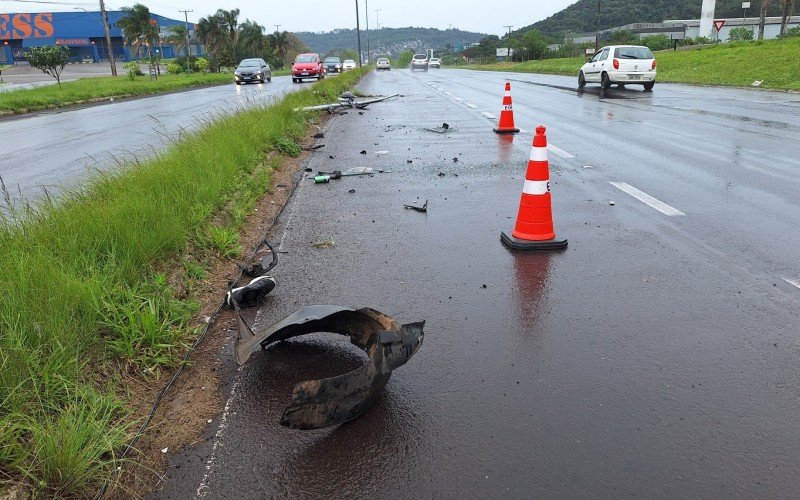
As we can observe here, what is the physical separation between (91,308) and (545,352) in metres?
2.67

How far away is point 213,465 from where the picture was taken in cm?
266

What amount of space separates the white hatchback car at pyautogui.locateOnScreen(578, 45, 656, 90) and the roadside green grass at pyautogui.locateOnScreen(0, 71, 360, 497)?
2027cm

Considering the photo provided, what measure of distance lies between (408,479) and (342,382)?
1.88 ft

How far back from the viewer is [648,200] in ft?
22.1

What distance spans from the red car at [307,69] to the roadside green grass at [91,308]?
1445 inches

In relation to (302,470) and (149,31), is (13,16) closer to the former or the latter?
(149,31)

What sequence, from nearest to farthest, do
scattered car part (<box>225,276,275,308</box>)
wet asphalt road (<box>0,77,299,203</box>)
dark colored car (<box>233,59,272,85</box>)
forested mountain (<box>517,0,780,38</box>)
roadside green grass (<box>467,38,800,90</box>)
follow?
1. scattered car part (<box>225,276,275,308</box>)
2. wet asphalt road (<box>0,77,299,203</box>)
3. roadside green grass (<box>467,38,800,90</box>)
4. dark colored car (<box>233,59,272,85</box>)
5. forested mountain (<box>517,0,780,38</box>)

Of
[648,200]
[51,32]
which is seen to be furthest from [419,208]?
[51,32]

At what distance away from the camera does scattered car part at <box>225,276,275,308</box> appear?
430 cm

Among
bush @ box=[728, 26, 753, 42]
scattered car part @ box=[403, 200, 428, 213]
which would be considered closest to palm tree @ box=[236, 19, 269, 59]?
bush @ box=[728, 26, 753, 42]

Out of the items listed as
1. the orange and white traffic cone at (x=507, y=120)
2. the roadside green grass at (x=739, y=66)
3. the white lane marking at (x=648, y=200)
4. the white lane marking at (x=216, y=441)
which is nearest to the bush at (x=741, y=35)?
the roadside green grass at (x=739, y=66)

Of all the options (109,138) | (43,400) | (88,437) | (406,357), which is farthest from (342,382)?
(109,138)

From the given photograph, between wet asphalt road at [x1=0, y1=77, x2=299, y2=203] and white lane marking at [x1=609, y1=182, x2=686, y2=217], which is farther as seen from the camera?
wet asphalt road at [x1=0, y1=77, x2=299, y2=203]

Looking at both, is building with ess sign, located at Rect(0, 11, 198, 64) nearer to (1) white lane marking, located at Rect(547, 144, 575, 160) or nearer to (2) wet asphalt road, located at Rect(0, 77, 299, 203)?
(2) wet asphalt road, located at Rect(0, 77, 299, 203)
